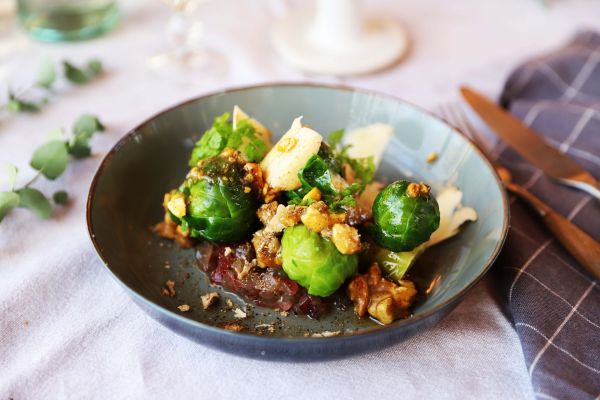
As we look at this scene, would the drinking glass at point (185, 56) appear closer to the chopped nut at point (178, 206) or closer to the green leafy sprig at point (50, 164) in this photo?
the green leafy sprig at point (50, 164)

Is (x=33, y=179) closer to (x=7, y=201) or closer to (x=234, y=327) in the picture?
(x=7, y=201)

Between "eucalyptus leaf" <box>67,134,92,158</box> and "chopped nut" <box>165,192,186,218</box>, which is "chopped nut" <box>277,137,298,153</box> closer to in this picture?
"chopped nut" <box>165,192,186,218</box>

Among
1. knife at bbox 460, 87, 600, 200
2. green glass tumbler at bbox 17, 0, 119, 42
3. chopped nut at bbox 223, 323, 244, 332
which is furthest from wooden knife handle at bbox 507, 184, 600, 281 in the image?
green glass tumbler at bbox 17, 0, 119, 42

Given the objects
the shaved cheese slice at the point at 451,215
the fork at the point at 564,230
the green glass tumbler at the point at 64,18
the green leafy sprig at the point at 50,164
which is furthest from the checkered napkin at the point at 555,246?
the green glass tumbler at the point at 64,18

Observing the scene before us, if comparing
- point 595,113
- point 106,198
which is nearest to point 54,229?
point 106,198

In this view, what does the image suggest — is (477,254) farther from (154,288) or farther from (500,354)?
(154,288)

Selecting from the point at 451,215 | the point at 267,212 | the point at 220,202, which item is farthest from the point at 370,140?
the point at 220,202
